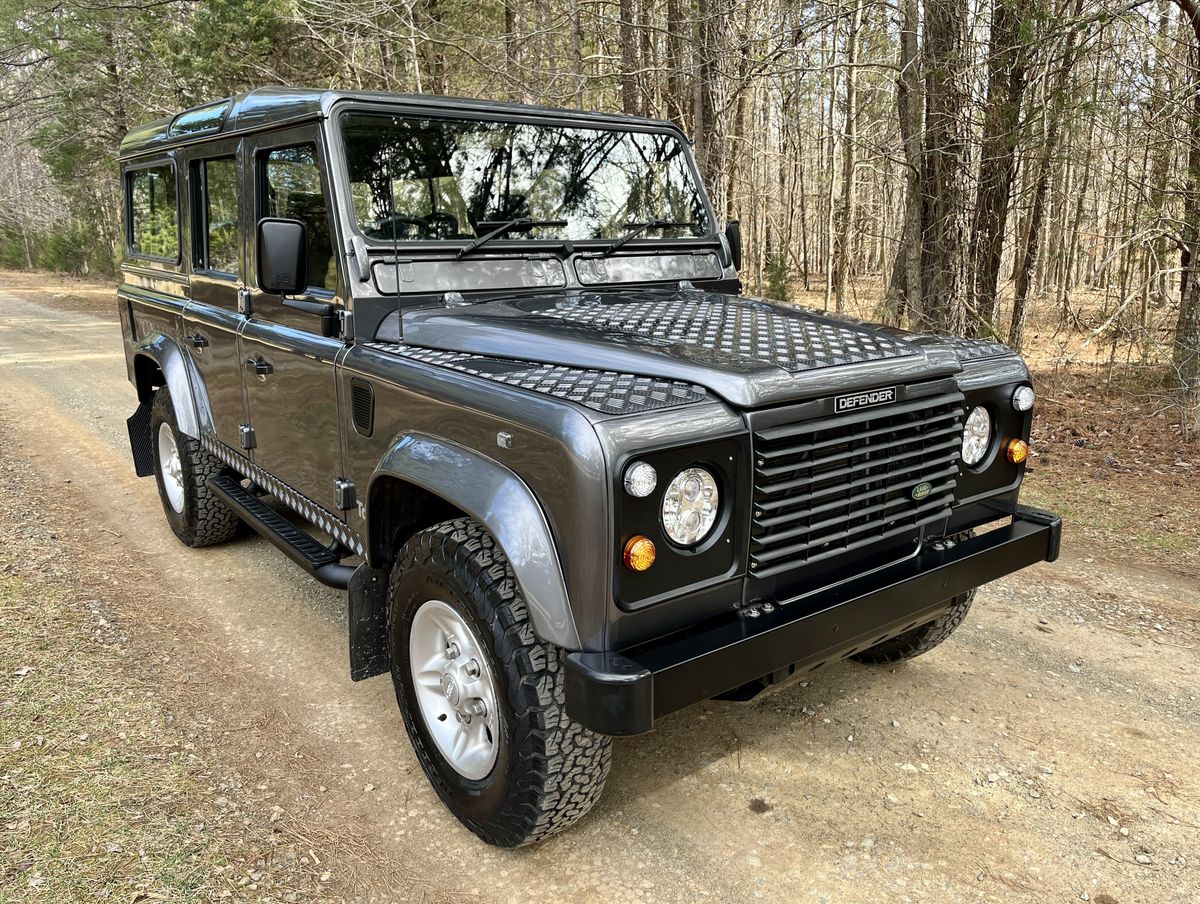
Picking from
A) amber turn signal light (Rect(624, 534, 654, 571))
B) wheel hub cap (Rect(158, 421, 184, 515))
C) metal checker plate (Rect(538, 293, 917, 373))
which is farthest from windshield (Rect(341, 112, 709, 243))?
wheel hub cap (Rect(158, 421, 184, 515))

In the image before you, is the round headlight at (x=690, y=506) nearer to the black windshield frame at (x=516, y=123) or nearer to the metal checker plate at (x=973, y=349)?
the metal checker plate at (x=973, y=349)

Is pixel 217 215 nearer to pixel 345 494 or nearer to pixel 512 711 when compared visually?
pixel 345 494

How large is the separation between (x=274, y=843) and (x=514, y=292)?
202 cm

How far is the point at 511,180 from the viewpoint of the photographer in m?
3.44

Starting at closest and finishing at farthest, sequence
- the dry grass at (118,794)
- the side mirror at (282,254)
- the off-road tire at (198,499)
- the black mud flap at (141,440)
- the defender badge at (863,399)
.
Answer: the defender badge at (863,399), the dry grass at (118,794), the side mirror at (282,254), the off-road tire at (198,499), the black mud flap at (141,440)

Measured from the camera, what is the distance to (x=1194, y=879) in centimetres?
250

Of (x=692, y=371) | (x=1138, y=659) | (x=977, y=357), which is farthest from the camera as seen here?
(x=1138, y=659)

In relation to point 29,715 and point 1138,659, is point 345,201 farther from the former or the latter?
point 1138,659

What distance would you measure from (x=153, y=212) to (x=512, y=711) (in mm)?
4080

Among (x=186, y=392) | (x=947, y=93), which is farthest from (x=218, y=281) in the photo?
(x=947, y=93)

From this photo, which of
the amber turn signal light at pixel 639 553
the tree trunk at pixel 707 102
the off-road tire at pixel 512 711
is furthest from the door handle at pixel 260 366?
the tree trunk at pixel 707 102

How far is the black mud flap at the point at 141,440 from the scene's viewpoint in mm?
5680

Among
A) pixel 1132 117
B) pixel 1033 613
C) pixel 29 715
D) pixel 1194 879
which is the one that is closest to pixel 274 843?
pixel 29 715

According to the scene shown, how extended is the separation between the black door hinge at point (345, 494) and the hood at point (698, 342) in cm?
60
